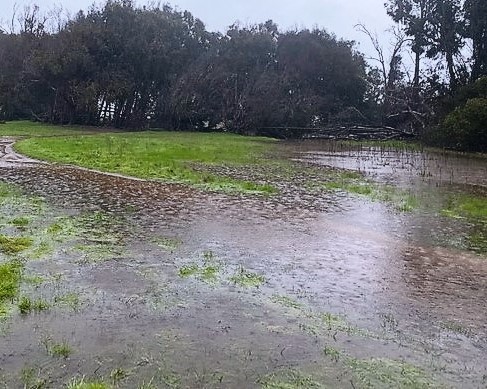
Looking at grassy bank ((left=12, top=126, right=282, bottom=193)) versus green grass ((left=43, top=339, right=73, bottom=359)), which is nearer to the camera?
green grass ((left=43, top=339, right=73, bottom=359))

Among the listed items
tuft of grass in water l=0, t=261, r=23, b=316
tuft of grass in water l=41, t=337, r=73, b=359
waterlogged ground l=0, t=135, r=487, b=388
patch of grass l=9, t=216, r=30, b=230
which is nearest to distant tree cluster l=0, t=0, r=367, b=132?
waterlogged ground l=0, t=135, r=487, b=388

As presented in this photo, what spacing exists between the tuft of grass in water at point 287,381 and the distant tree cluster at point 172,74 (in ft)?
123

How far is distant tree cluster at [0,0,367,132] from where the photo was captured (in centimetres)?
4072

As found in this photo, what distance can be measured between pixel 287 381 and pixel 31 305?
2.68 m

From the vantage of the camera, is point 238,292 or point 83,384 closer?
point 83,384

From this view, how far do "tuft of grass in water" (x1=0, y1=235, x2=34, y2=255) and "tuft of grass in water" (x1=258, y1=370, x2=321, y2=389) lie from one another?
4.47 meters

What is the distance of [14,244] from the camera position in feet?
26.0

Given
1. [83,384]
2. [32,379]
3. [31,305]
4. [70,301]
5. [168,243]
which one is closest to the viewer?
[83,384]

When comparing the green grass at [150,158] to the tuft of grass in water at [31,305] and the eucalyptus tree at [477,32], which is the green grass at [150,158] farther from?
the eucalyptus tree at [477,32]

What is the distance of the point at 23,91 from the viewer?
43.1 m

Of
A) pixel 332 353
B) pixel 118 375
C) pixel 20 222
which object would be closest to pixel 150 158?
pixel 20 222

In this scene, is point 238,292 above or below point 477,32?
below

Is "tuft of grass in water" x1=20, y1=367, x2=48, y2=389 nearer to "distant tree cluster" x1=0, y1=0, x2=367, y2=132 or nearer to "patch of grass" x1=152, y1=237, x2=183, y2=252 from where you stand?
"patch of grass" x1=152, y1=237, x2=183, y2=252

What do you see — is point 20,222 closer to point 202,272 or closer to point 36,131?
point 202,272
